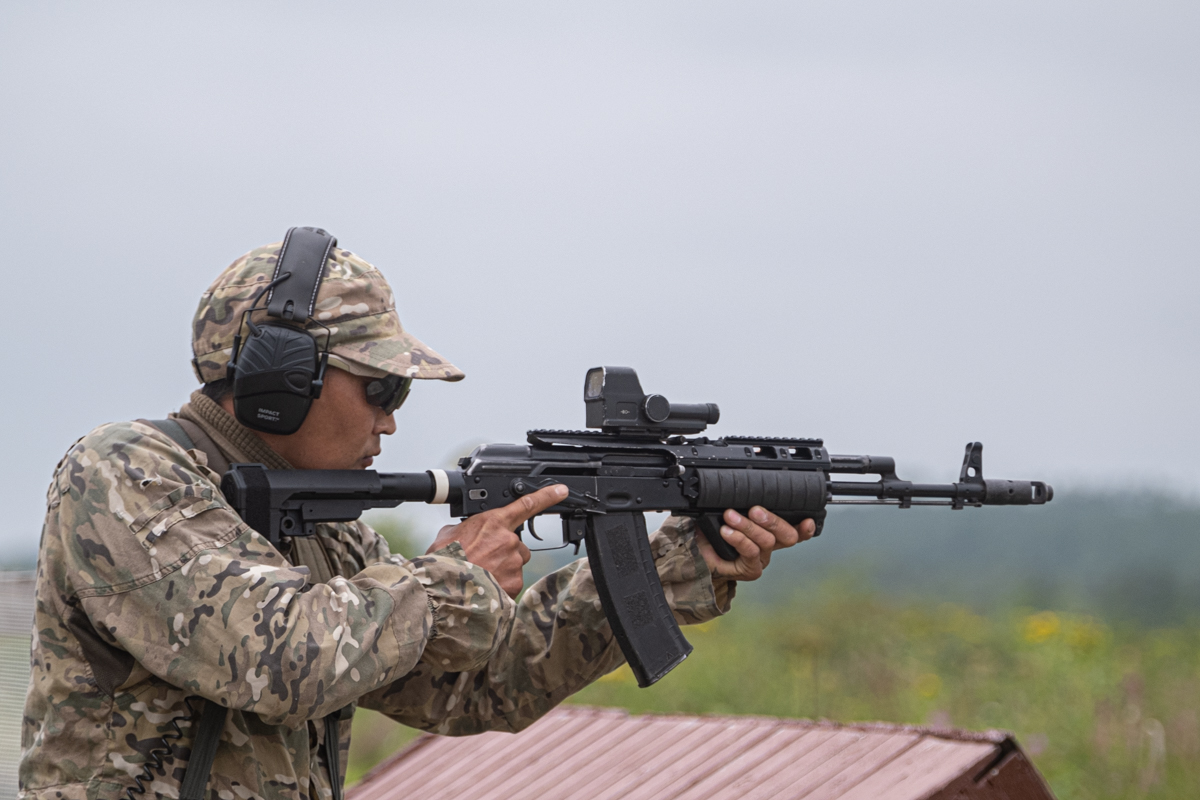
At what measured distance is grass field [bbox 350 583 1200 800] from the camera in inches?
291

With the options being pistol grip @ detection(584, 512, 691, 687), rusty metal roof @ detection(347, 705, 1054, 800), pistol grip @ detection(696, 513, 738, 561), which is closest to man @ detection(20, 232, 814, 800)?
pistol grip @ detection(584, 512, 691, 687)

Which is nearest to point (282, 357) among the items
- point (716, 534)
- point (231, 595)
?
point (231, 595)

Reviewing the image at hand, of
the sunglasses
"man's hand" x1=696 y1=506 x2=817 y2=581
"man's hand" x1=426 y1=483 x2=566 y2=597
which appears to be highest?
the sunglasses

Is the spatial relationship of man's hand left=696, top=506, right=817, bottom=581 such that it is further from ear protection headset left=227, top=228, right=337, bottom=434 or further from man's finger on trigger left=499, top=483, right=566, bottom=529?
ear protection headset left=227, top=228, right=337, bottom=434

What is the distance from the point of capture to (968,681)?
29.0 feet

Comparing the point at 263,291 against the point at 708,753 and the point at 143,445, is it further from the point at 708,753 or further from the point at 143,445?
the point at 708,753

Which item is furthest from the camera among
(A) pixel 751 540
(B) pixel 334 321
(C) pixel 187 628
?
(A) pixel 751 540

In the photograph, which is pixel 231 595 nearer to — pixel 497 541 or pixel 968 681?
pixel 497 541

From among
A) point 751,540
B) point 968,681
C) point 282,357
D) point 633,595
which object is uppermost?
point 282,357

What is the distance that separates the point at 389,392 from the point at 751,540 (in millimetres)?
1440

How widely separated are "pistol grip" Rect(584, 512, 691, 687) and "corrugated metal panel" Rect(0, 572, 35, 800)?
427cm

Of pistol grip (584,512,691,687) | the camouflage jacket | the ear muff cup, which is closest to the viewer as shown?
the camouflage jacket

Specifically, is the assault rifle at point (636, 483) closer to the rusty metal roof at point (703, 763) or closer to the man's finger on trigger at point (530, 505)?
the man's finger on trigger at point (530, 505)

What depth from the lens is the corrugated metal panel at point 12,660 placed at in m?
6.51
